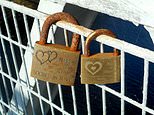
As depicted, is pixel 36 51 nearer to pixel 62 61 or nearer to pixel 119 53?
pixel 62 61

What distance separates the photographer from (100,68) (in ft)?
3.40

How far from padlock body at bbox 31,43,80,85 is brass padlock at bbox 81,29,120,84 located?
2.8 inches

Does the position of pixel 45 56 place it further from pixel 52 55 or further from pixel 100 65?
pixel 100 65

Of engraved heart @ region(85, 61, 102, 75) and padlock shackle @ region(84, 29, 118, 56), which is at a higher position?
padlock shackle @ region(84, 29, 118, 56)

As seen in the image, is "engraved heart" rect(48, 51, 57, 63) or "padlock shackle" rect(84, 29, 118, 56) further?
"engraved heart" rect(48, 51, 57, 63)

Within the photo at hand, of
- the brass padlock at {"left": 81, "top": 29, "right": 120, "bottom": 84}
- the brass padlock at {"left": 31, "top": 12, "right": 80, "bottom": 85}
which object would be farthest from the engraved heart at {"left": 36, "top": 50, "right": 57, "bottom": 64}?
the brass padlock at {"left": 81, "top": 29, "right": 120, "bottom": 84}

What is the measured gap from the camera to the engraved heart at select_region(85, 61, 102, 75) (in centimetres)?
103

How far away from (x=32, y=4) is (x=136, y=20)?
170cm

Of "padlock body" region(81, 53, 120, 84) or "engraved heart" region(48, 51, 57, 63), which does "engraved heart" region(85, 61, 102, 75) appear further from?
"engraved heart" region(48, 51, 57, 63)

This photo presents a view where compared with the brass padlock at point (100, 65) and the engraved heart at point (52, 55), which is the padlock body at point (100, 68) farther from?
the engraved heart at point (52, 55)

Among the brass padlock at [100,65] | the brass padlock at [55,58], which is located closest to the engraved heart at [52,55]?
the brass padlock at [55,58]

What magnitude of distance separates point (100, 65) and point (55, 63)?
0.17 m

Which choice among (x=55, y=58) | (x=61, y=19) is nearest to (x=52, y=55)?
(x=55, y=58)

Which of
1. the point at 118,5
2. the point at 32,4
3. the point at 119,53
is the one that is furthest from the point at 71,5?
the point at 32,4
